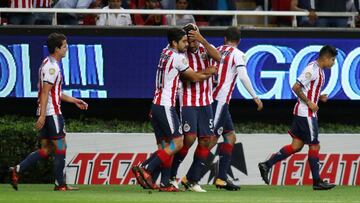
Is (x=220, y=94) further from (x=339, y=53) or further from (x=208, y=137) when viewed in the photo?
(x=339, y=53)

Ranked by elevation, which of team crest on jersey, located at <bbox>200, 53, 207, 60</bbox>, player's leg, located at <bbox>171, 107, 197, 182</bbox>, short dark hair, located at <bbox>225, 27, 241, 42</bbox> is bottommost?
player's leg, located at <bbox>171, 107, 197, 182</bbox>

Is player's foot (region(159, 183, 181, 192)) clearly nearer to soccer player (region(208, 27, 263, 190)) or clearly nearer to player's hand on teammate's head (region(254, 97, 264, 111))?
soccer player (region(208, 27, 263, 190))

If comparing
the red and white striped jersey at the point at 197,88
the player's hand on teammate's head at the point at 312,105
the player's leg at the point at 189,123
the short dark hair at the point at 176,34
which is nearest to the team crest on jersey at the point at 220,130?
the red and white striped jersey at the point at 197,88

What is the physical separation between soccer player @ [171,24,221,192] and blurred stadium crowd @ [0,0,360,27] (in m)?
4.41

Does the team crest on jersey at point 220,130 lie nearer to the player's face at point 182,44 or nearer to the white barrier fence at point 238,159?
the player's face at point 182,44

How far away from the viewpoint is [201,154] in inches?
683

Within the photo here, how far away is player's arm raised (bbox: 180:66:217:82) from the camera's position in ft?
55.2

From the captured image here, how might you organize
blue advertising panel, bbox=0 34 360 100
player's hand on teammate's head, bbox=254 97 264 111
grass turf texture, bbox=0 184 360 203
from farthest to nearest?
blue advertising panel, bbox=0 34 360 100 → player's hand on teammate's head, bbox=254 97 264 111 → grass turf texture, bbox=0 184 360 203

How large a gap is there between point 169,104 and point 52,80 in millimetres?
1577

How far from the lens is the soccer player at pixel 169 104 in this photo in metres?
16.7

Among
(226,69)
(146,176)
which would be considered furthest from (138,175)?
(226,69)

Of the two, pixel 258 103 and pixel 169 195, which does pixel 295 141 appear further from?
pixel 169 195

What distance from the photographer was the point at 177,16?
71.3ft

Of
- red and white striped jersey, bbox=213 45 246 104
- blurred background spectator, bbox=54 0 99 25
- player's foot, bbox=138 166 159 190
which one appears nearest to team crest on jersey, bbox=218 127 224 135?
red and white striped jersey, bbox=213 45 246 104
